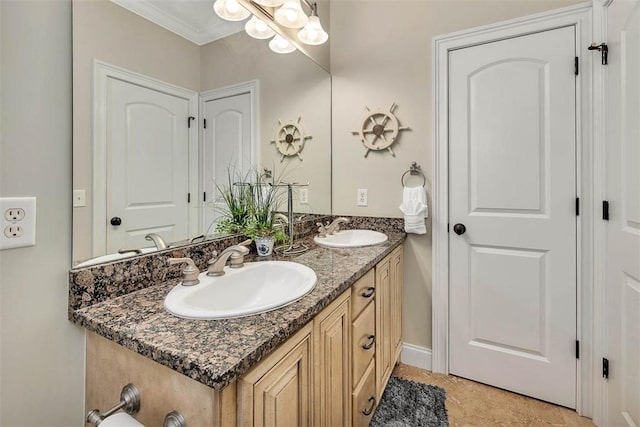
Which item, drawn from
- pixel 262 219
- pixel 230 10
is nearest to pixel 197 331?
pixel 262 219

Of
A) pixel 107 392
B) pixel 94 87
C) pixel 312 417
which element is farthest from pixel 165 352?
pixel 94 87

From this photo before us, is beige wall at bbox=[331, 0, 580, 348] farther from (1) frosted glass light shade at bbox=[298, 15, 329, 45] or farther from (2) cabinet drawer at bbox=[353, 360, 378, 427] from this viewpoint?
(2) cabinet drawer at bbox=[353, 360, 378, 427]

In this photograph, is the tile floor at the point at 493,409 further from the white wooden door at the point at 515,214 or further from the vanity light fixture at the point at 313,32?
the vanity light fixture at the point at 313,32

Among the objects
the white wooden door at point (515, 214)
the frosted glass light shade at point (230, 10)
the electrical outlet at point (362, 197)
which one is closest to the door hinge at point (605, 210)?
the white wooden door at point (515, 214)

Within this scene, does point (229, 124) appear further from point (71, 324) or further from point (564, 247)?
point (564, 247)

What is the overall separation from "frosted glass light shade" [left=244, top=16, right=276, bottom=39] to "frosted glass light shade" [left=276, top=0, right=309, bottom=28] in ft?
0.28

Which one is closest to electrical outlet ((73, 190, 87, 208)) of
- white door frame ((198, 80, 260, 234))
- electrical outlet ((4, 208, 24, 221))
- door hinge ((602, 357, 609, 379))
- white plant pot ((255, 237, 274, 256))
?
electrical outlet ((4, 208, 24, 221))

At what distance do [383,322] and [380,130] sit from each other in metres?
1.21

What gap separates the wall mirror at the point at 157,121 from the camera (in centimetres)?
87

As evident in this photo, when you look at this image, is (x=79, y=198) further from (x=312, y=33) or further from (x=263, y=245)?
(x=312, y=33)

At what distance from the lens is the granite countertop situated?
58 cm

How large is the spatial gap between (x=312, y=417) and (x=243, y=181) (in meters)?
1.02

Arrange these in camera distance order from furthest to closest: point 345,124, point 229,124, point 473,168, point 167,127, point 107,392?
point 345,124 < point 473,168 < point 229,124 < point 167,127 < point 107,392

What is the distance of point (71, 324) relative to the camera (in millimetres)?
822
